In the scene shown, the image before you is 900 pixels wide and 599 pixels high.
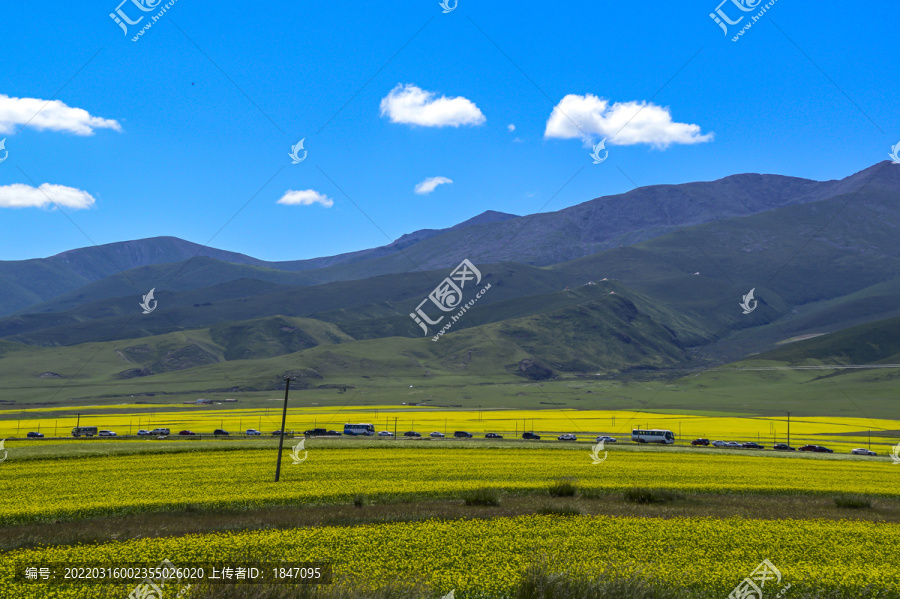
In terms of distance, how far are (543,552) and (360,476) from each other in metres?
20.8

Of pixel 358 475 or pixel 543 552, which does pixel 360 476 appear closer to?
pixel 358 475

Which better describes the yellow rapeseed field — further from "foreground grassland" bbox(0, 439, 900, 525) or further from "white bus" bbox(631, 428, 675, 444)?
"white bus" bbox(631, 428, 675, 444)

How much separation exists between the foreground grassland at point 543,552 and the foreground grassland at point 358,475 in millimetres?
7599

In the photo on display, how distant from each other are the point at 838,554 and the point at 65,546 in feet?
86.3

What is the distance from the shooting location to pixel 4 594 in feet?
50.5

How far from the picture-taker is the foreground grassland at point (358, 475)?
95.9 ft

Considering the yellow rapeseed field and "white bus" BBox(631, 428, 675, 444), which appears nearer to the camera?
the yellow rapeseed field

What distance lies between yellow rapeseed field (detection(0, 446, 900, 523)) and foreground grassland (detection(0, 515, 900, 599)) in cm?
807

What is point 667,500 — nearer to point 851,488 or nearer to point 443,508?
point 443,508

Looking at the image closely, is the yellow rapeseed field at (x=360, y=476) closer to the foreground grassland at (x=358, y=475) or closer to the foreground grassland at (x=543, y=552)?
the foreground grassland at (x=358, y=475)

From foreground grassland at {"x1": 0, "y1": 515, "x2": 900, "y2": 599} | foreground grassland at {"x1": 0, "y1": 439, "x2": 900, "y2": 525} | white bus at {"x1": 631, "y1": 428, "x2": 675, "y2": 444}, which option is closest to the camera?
foreground grassland at {"x1": 0, "y1": 515, "x2": 900, "y2": 599}

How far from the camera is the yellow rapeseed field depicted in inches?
1154

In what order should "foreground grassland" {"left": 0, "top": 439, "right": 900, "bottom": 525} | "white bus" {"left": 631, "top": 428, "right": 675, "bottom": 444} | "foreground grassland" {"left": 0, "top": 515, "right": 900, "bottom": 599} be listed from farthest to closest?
"white bus" {"left": 631, "top": 428, "right": 675, "bottom": 444}, "foreground grassland" {"left": 0, "top": 439, "right": 900, "bottom": 525}, "foreground grassland" {"left": 0, "top": 515, "right": 900, "bottom": 599}

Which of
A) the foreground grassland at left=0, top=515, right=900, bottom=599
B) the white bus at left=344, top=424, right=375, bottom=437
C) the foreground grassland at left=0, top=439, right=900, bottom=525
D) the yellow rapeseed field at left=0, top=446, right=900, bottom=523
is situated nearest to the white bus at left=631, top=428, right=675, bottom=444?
the foreground grassland at left=0, top=439, right=900, bottom=525
